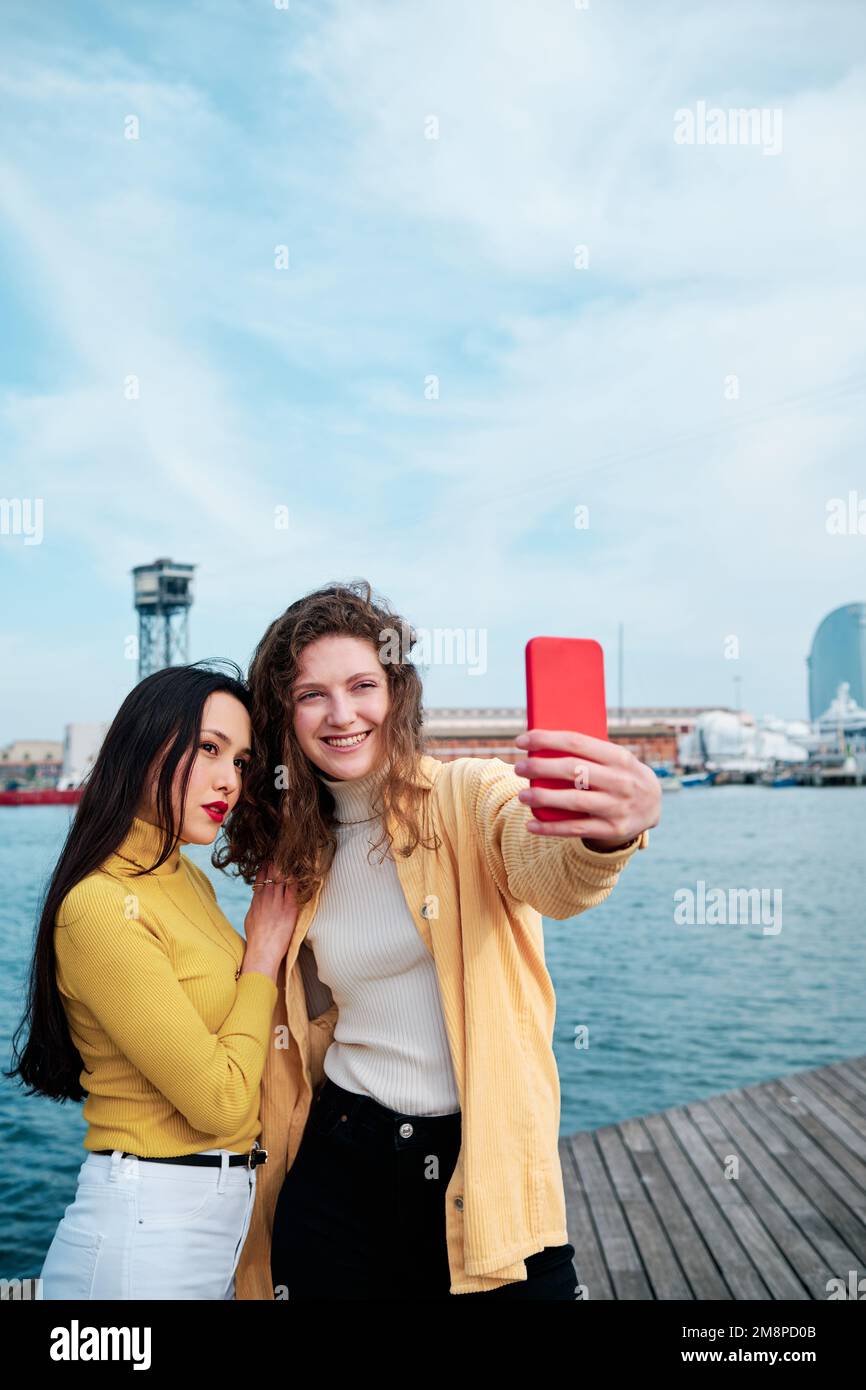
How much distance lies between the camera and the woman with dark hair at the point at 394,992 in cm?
161

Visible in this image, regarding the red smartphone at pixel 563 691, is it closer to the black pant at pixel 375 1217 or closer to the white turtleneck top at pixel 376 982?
the white turtleneck top at pixel 376 982

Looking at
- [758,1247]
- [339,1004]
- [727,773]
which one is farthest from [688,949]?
[727,773]

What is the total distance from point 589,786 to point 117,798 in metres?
0.91

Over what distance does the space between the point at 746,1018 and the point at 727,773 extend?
59065 mm

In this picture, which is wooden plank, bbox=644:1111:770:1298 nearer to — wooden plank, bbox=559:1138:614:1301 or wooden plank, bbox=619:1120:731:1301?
wooden plank, bbox=619:1120:731:1301

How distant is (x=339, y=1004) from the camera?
182 centimetres

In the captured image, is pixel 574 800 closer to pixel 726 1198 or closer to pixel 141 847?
pixel 141 847

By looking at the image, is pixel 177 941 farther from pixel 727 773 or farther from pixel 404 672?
pixel 727 773

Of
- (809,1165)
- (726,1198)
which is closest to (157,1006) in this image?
(726,1198)

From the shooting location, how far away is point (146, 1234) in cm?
164

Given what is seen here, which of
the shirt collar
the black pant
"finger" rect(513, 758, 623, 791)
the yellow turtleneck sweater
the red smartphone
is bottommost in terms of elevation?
the black pant

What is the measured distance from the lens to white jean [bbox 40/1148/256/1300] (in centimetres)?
163

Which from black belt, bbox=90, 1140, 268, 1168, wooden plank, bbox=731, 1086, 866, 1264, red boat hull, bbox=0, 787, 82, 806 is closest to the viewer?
black belt, bbox=90, 1140, 268, 1168
